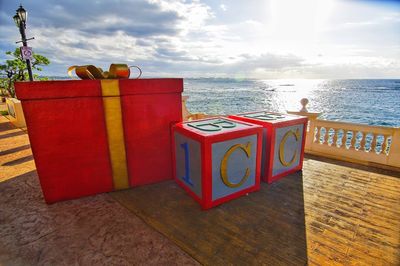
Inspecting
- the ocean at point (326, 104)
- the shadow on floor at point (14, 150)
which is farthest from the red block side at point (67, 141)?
the ocean at point (326, 104)

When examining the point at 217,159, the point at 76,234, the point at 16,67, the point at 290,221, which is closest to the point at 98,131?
the point at 76,234

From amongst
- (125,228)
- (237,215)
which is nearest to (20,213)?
(125,228)

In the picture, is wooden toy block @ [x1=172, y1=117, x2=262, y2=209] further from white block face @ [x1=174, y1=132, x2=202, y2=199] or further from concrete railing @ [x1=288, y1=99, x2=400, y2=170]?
concrete railing @ [x1=288, y1=99, x2=400, y2=170]

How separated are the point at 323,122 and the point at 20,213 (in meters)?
7.44

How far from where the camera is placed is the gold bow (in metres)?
3.95

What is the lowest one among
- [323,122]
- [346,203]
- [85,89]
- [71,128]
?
[346,203]

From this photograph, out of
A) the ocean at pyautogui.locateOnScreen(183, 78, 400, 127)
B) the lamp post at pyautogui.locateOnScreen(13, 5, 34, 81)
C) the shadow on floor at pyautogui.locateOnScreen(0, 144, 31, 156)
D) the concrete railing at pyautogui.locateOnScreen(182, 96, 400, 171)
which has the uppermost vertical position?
the lamp post at pyautogui.locateOnScreen(13, 5, 34, 81)

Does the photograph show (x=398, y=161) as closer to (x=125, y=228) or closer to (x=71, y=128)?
(x=125, y=228)

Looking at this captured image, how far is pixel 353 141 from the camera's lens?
5605 millimetres

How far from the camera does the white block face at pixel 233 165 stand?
3562mm

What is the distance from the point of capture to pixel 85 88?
3.72 metres

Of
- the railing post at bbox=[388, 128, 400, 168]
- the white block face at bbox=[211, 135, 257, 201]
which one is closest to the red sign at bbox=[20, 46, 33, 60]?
the white block face at bbox=[211, 135, 257, 201]

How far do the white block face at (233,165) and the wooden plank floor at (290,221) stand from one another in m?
0.28

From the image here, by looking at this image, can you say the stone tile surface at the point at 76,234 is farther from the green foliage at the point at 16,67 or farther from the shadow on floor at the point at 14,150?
the green foliage at the point at 16,67
